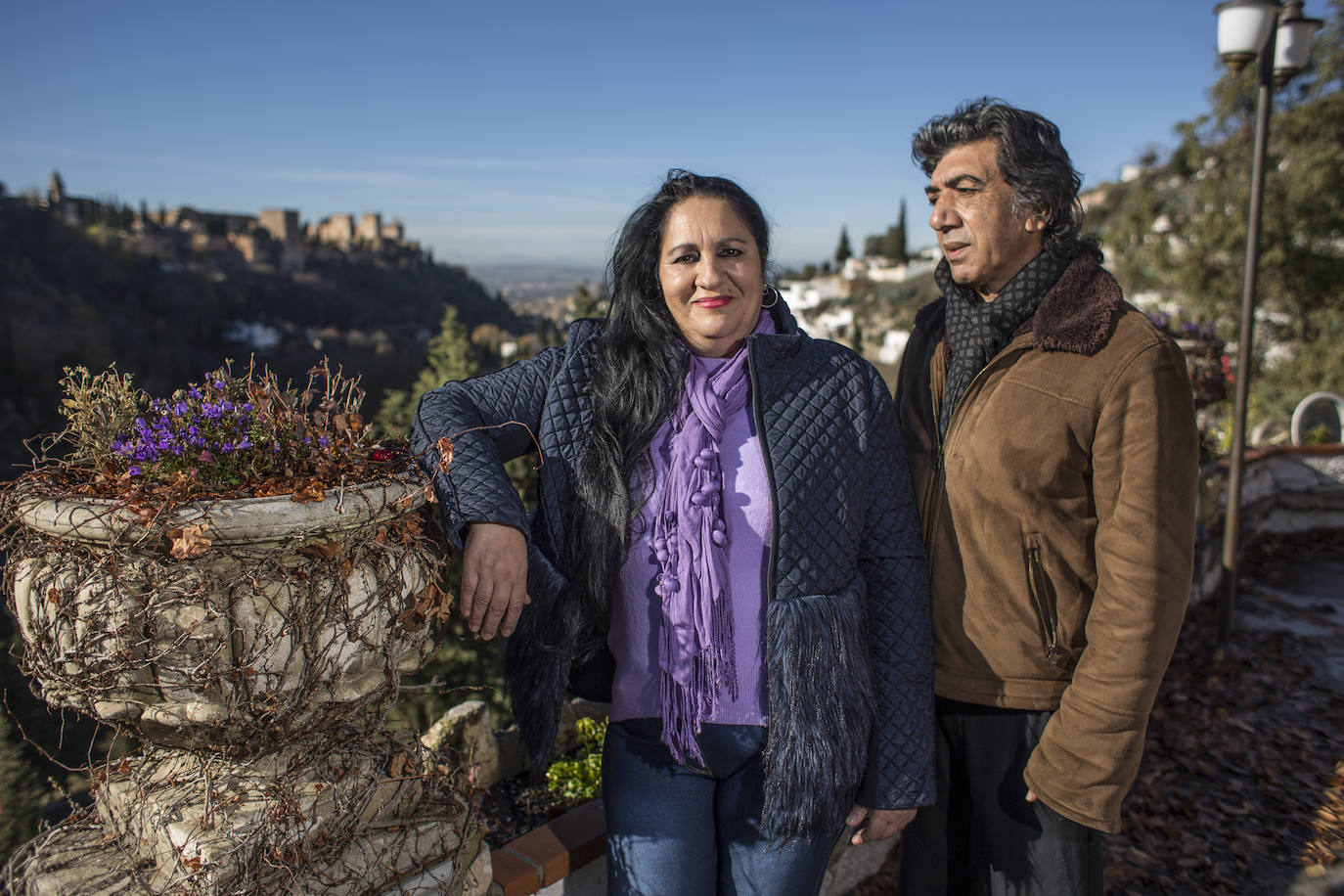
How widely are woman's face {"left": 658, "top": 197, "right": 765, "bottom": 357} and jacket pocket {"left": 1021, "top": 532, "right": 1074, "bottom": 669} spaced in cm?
76

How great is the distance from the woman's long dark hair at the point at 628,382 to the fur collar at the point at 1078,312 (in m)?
0.61

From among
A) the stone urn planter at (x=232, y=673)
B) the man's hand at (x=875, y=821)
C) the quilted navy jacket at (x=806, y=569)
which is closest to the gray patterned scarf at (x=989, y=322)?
the quilted navy jacket at (x=806, y=569)

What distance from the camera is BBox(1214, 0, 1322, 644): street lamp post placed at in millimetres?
4566

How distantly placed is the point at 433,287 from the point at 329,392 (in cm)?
7413

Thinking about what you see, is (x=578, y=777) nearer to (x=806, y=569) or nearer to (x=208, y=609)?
(x=806, y=569)

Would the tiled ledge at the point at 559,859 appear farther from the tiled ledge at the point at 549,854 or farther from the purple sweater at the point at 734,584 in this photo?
the purple sweater at the point at 734,584

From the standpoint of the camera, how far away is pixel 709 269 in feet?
5.55

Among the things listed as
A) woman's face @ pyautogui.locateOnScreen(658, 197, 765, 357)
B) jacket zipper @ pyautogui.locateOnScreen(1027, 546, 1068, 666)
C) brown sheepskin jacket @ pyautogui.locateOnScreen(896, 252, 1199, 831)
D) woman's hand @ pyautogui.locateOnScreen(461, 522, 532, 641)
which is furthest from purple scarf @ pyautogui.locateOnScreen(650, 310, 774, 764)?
jacket zipper @ pyautogui.locateOnScreen(1027, 546, 1068, 666)

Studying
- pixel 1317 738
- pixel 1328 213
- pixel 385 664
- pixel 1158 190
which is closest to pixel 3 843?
pixel 385 664

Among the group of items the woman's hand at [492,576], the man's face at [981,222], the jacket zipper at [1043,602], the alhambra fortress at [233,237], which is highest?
the alhambra fortress at [233,237]

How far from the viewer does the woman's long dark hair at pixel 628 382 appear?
63.6 inches

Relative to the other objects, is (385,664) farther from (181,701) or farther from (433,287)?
(433,287)

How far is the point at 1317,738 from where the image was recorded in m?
3.78

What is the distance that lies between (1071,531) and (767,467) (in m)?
0.68
